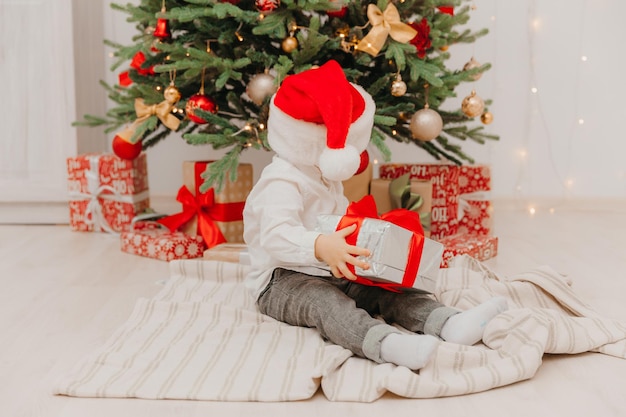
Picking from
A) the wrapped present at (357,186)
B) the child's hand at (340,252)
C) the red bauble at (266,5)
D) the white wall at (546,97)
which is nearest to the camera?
the child's hand at (340,252)

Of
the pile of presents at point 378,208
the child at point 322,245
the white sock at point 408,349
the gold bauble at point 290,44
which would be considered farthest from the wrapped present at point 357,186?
the white sock at point 408,349

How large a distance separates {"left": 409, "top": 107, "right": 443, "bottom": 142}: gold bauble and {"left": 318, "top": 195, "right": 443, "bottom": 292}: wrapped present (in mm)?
587

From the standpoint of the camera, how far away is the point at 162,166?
2523mm

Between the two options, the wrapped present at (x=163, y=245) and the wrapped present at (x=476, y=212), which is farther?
the wrapped present at (x=476, y=212)

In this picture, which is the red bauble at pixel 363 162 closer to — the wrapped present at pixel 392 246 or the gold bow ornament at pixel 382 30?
the gold bow ornament at pixel 382 30

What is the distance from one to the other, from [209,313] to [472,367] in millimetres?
510

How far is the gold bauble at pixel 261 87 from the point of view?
5.42 ft

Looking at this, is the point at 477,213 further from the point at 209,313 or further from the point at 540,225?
the point at 209,313

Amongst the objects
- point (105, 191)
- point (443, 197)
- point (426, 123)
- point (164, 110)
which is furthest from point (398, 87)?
point (105, 191)

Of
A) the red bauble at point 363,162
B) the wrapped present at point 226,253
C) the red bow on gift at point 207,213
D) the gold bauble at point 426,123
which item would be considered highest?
the gold bauble at point 426,123

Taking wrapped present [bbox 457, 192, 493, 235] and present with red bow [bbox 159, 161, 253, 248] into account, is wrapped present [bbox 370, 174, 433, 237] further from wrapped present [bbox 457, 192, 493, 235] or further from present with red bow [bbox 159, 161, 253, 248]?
present with red bow [bbox 159, 161, 253, 248]

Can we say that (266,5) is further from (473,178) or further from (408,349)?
(408,349)

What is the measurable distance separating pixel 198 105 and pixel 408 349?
0.95 m

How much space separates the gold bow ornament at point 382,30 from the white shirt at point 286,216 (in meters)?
0.46
